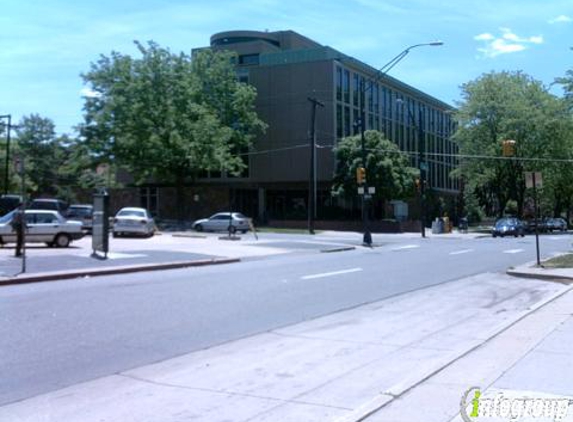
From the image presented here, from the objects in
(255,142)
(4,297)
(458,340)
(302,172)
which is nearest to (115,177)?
(255,142)

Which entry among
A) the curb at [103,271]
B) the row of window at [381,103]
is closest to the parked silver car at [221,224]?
the row of window at [381,103]

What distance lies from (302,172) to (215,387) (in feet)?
173

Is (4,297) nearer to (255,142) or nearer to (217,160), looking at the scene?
(217,160)

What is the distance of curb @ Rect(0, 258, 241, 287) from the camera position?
16125mm

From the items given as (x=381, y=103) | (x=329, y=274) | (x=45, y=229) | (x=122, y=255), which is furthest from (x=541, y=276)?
(x=381, y=103)

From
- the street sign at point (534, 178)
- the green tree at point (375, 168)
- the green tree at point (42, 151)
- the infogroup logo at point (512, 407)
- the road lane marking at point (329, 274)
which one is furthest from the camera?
the green tree at point (42, 151)

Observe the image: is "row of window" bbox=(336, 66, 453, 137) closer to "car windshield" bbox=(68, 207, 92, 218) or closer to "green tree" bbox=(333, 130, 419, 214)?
"green tree" bbox=(333, 130, 419, 214)

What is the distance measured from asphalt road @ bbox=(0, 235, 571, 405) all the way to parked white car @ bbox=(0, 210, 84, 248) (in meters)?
8.43

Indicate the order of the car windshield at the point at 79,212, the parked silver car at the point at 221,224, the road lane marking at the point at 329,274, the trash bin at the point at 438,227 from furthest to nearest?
the trash bin at the point at 438,227, the parked silver car at the point at 221,224, the car windshield at the point at 79,212, the road lane marking at the point at 329,274

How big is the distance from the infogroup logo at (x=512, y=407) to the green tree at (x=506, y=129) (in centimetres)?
5274

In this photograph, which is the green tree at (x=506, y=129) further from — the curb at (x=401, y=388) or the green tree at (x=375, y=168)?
the curb at (x=401, y=388)

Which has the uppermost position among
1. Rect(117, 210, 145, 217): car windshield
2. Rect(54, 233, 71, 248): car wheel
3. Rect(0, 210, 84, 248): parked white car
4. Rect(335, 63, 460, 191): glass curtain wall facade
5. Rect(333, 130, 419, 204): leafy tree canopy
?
Rect(335, 63, 460, 191): glass curtain wall facade

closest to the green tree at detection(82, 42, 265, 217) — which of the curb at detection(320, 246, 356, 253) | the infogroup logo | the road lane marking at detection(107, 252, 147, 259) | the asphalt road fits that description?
the curb at detection(320, 246, 356, 253)

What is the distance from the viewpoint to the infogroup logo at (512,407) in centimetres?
536
